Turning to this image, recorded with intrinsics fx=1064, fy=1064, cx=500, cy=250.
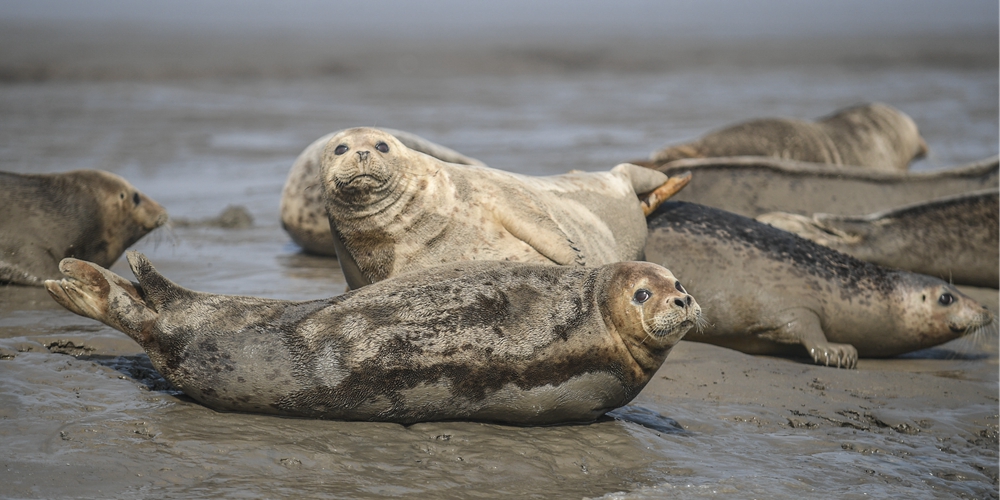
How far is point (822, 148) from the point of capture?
1012cm

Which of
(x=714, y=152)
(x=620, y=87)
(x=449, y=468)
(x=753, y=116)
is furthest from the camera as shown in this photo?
(x=620, y=87)

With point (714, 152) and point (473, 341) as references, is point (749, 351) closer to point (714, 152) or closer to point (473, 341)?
point (473, 341)

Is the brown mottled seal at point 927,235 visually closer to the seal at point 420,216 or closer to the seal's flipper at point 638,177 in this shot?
the seal's flipper at point 638,177

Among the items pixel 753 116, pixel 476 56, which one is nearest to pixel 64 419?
pixel 753 116

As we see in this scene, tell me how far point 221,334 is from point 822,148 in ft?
25.3

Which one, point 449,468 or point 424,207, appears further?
point 424,207

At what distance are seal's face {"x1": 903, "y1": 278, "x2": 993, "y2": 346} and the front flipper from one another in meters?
0.50

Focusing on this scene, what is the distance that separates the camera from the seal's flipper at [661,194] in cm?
590

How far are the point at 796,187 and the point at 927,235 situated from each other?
102 centimetres

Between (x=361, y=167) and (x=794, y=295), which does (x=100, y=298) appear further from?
(x=794, y=295)

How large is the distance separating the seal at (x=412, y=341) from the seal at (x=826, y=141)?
5154 mm

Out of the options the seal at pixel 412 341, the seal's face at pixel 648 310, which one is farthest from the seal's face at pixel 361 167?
the seal's face at pixel 648 310

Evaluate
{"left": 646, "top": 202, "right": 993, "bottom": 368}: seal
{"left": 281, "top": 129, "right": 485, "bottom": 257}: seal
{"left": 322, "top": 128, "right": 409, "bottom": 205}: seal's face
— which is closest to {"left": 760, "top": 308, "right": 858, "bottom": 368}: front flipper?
{"left": 646, "top": 202, "right": 993, "bottom": 368}: seal

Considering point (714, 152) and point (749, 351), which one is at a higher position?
point (714, 152)
